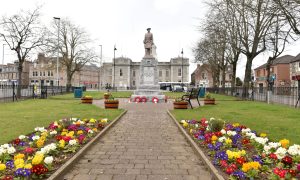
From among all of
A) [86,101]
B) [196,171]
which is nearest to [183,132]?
[196,171]

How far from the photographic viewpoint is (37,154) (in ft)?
19.1

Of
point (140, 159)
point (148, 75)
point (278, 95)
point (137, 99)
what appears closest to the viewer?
point (140, 159)

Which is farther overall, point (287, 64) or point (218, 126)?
point (287, 64)

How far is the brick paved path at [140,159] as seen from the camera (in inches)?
223

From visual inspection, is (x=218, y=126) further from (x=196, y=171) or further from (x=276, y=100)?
(x=276, y=100)

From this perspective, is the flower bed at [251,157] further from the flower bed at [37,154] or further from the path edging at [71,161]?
the flower bed at [37,154]

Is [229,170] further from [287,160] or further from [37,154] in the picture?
[37,154]

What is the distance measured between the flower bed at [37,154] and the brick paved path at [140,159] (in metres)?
0.38

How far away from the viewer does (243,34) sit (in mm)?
32562

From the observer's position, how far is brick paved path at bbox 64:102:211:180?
5.67m

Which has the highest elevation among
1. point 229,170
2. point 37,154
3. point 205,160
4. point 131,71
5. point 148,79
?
point 131,71

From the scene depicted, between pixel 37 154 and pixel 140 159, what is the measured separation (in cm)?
222

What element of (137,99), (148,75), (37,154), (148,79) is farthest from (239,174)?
(148,75)

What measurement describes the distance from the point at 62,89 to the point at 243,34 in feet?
104
